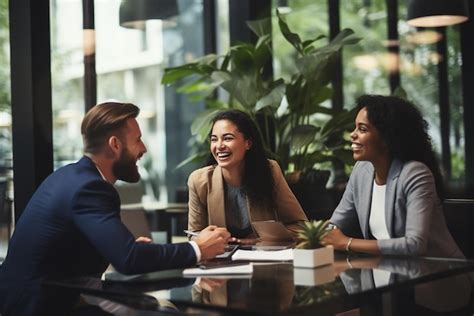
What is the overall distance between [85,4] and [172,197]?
2614mm

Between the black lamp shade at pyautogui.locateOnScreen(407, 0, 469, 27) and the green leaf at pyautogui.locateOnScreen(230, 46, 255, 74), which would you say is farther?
the black lamp shade at pyautogui.locateOnScreen(407, 0, 469, 27)

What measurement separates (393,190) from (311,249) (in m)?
0.78

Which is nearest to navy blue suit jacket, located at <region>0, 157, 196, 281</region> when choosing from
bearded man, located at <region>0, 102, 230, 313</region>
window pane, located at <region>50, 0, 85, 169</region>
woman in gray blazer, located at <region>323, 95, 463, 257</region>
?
bearded man, located at <region>0, 102, 230, 313</region>

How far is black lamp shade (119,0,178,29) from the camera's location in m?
5.69

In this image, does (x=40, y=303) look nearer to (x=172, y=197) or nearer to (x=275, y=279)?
(x=275, y=279)

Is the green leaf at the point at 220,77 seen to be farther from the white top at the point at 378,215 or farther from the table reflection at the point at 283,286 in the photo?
the table reflection at the point at 283,286

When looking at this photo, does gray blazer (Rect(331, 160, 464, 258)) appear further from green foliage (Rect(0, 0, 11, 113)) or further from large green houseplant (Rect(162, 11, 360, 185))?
green foliage (Rect(0, 0, 11, 113))

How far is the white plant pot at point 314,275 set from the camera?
7.54 feet

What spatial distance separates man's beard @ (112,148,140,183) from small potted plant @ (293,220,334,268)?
0.74m

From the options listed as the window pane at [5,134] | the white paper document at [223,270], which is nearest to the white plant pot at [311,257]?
the white paper document at [223,270]

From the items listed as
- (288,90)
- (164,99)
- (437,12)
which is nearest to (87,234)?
(288,90)

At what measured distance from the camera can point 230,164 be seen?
3848mm

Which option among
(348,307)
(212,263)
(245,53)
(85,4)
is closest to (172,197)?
(245,53)

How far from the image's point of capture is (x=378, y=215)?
3293 mm
